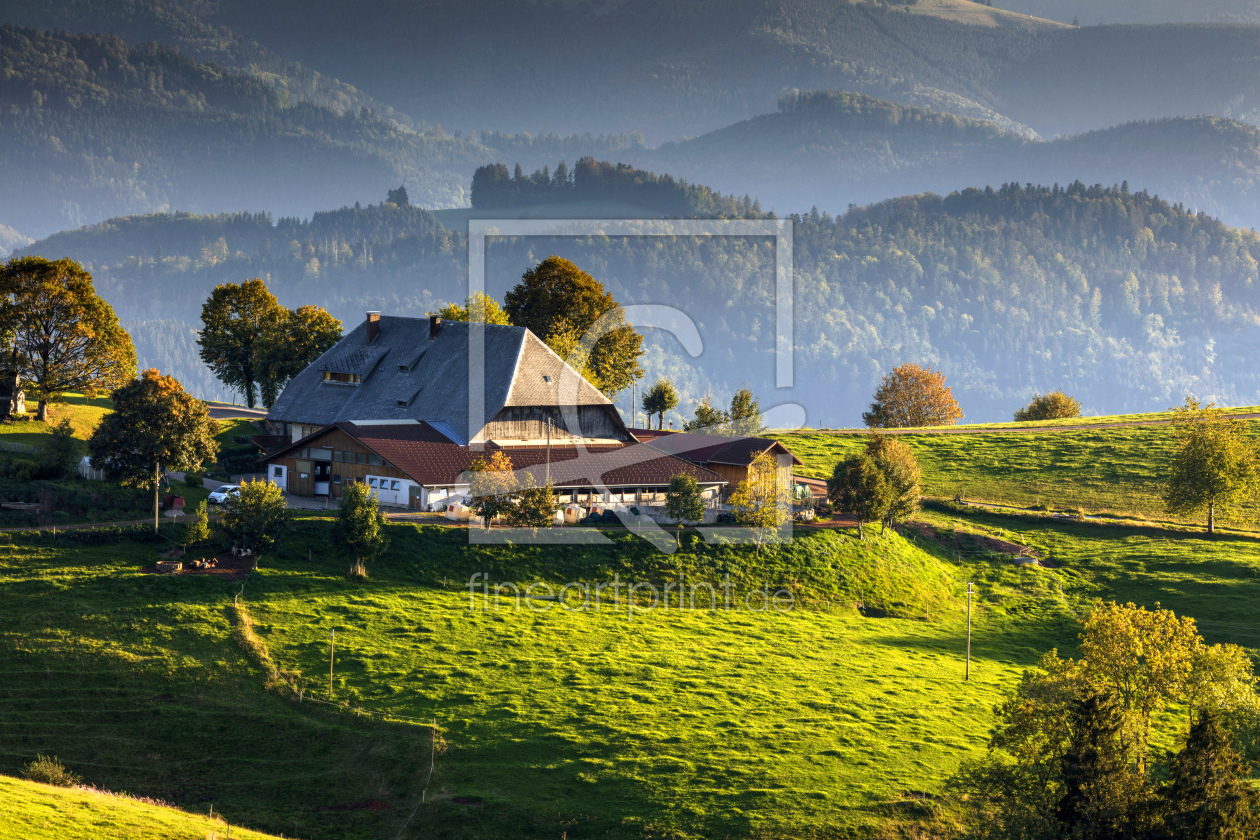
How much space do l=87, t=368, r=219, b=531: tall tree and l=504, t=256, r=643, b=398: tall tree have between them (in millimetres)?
43375

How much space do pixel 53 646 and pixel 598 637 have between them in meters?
23.3

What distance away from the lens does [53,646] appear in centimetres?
4112

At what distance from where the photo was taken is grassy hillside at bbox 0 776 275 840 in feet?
89.0

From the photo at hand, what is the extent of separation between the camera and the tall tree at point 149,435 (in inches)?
2216

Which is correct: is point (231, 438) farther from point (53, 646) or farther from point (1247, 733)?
point (1247, 733)

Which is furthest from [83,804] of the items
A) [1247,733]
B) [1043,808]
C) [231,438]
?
[231,438]

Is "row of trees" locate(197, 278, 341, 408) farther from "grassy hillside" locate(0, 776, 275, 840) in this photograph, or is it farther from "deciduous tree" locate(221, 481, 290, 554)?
"grassy hillside" locate(0, 776, 275, 840)

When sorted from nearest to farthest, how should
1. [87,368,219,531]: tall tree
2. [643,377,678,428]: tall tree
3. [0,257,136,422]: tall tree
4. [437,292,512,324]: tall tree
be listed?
[87,368,219,531]: tall tree < [0,257,136,422]: tall tree < [437,292,512,324]: tall tree < [643,377,678,428]: tall tree

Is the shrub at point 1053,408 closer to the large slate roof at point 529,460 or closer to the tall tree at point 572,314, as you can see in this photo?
the tall tree at point 572,314

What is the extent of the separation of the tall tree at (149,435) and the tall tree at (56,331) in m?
22.4

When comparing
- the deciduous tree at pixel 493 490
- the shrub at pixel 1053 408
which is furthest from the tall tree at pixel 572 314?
the shrub at pixel 1053 408

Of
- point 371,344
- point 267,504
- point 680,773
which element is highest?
point 371,344

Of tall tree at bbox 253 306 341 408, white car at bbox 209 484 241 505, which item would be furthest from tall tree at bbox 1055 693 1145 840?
tall tree at bbox 253 306 341 408

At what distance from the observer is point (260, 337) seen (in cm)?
9688
